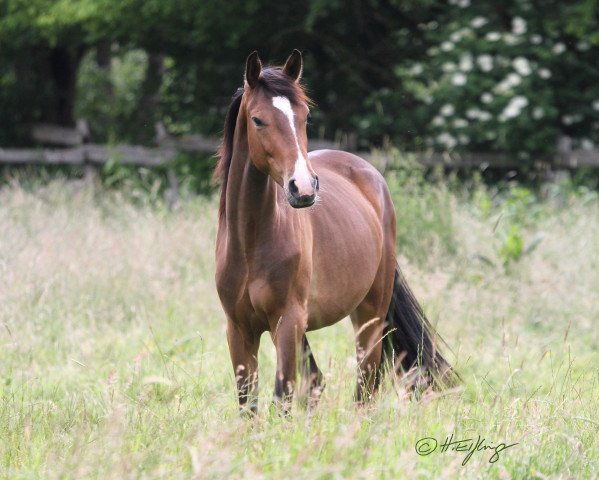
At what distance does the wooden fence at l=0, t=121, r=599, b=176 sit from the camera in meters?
12.2

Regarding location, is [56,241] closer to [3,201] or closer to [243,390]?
[3,201]

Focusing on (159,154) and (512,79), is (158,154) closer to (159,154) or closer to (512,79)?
(159,154)

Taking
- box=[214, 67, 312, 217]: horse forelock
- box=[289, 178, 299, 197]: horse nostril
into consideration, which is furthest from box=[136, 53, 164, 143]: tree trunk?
box=[289, 178, 299, 197]: horse nostril

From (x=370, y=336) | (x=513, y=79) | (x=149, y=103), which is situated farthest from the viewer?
(x=149, y=103)

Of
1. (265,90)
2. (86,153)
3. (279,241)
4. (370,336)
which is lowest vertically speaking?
(86,153)

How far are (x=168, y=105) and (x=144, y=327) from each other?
876 cm

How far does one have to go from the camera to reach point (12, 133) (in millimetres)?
16344

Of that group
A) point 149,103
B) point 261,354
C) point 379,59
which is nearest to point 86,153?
point 149,103

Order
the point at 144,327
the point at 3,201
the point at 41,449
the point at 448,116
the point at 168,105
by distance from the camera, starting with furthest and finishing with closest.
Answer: the point at 168,105 < the point at 448,116 < the point at 3,201 < the point at 144,327 < the point at 41,449

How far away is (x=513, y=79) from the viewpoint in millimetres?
11648

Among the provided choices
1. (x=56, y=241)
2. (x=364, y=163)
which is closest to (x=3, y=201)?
(x=56, y=241)

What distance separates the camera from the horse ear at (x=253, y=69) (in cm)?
375

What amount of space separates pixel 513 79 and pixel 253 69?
8.56m

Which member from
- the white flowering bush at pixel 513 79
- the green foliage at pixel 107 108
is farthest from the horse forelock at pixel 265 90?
the green foliage at pixel 107 108
